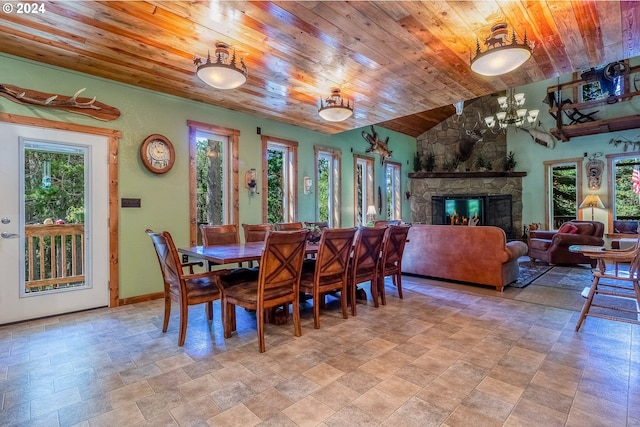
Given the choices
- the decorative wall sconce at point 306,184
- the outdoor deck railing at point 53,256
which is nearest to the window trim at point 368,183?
the decorative wall sconce at point 306,184

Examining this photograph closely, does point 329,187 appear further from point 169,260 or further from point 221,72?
point 169,260

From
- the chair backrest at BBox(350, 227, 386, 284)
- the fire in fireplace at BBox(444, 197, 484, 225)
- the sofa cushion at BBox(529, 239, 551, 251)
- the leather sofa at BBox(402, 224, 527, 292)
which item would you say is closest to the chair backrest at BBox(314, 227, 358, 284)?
the chair backrest at BBox(350, 227, 386, 284)

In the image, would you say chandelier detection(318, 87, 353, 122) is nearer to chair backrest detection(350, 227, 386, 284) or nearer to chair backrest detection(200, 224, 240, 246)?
chair backrest detection(350, 227, 386, 284)

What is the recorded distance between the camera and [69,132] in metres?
3.55

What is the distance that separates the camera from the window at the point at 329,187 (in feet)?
21.5

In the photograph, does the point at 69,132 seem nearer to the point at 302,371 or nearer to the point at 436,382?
the point at 302,371

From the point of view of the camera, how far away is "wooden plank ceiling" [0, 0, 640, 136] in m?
2.44

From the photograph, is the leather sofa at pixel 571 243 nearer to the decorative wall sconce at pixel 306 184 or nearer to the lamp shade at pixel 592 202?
the lamp shade at pixel 592 202

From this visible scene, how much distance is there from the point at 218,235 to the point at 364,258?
180 centimetres

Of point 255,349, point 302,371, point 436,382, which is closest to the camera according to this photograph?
point 436,382

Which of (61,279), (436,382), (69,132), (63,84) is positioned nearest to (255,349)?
(436,382)

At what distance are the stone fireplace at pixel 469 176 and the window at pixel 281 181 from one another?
4507 mm

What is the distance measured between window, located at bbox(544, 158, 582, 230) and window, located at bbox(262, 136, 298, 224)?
7.00 meters

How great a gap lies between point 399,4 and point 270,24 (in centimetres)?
107
